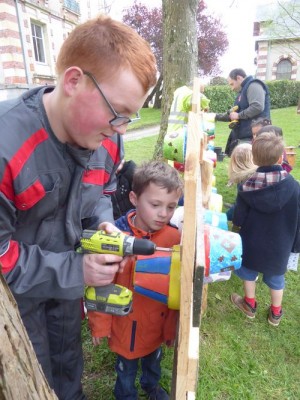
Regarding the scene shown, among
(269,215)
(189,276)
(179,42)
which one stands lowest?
(269,215)

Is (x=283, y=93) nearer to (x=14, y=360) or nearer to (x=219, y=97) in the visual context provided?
(x=219, y=97)

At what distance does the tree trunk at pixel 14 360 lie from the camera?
28.9 inches

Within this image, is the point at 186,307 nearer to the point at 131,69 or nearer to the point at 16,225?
the point at 16,225

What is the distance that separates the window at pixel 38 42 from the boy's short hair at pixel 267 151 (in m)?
18.7

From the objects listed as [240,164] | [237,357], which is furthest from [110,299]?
[240,164]

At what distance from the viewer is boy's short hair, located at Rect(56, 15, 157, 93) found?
3.93 feet

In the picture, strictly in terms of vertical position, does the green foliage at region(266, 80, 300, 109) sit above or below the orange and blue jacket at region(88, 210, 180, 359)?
above

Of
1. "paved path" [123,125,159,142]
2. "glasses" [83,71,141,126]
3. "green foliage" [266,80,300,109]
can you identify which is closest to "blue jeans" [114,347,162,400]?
"glasses" [83,71,141,126]

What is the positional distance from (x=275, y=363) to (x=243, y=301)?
0.63 metres

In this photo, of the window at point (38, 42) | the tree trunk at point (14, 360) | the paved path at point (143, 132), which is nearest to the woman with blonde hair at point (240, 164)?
the tree trunk at point (14, 360)

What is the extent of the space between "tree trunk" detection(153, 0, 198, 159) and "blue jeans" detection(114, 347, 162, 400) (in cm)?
387

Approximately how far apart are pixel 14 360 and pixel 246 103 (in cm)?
482

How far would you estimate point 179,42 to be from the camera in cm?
473

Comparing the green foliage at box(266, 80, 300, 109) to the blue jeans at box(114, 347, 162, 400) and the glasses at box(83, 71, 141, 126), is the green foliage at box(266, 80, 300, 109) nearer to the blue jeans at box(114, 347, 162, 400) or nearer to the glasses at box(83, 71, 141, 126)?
the blue jeans at box(114, 347, 162, 400)
